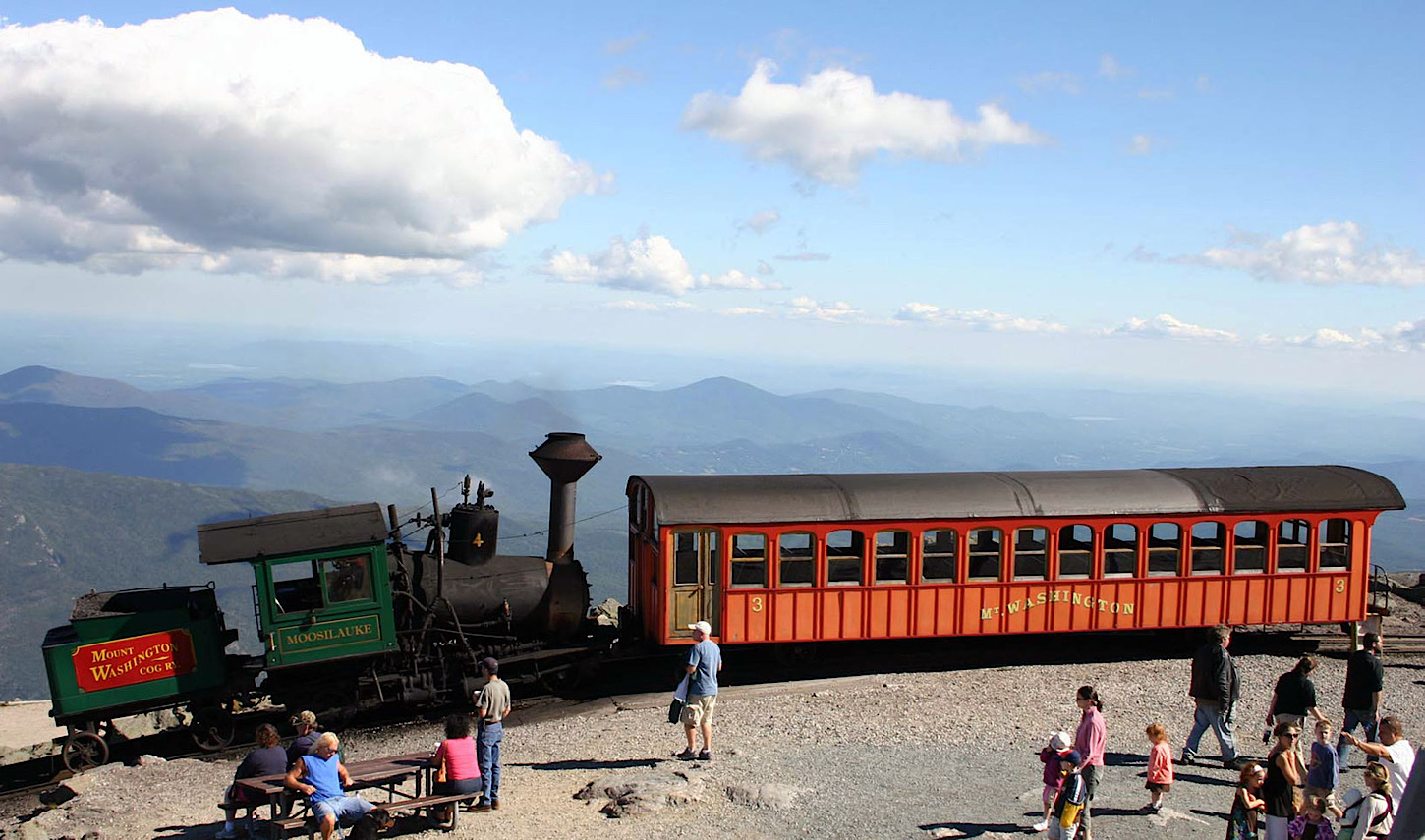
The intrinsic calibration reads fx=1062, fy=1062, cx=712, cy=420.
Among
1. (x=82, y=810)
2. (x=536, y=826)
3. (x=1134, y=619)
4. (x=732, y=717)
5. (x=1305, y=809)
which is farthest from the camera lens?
(x=1134, y=619)

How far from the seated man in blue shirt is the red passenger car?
7112 mm

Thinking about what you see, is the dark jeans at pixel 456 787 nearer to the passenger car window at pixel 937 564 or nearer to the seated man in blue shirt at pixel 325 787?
the seated man in blue shirt at pixel 325 787

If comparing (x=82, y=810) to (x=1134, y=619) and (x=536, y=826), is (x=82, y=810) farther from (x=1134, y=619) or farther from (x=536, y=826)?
(x=1134, y=619)

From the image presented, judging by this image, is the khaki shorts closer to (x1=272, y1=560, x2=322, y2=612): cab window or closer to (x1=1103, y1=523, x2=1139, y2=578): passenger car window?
(x1=272, y1=560, x2=322, y2=612): cab window

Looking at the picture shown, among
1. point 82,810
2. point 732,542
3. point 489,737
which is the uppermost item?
point 732,542

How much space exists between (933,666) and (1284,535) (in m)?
7.00

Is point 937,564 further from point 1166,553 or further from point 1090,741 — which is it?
point 1090,741

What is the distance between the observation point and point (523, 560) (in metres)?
17.6

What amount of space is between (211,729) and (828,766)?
29.6 ft

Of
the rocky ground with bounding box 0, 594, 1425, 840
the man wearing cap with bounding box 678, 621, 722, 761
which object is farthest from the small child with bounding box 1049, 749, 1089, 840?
the man wearing cap with bounding box 678, 621, 722, 761

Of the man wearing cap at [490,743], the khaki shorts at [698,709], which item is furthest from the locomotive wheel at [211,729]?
the khaki shorts at [698,709]

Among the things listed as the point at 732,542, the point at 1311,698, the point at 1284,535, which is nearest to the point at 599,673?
the point at 732,542

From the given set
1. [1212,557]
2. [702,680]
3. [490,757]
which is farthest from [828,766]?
[1212,557]

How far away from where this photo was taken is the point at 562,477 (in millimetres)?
18219
